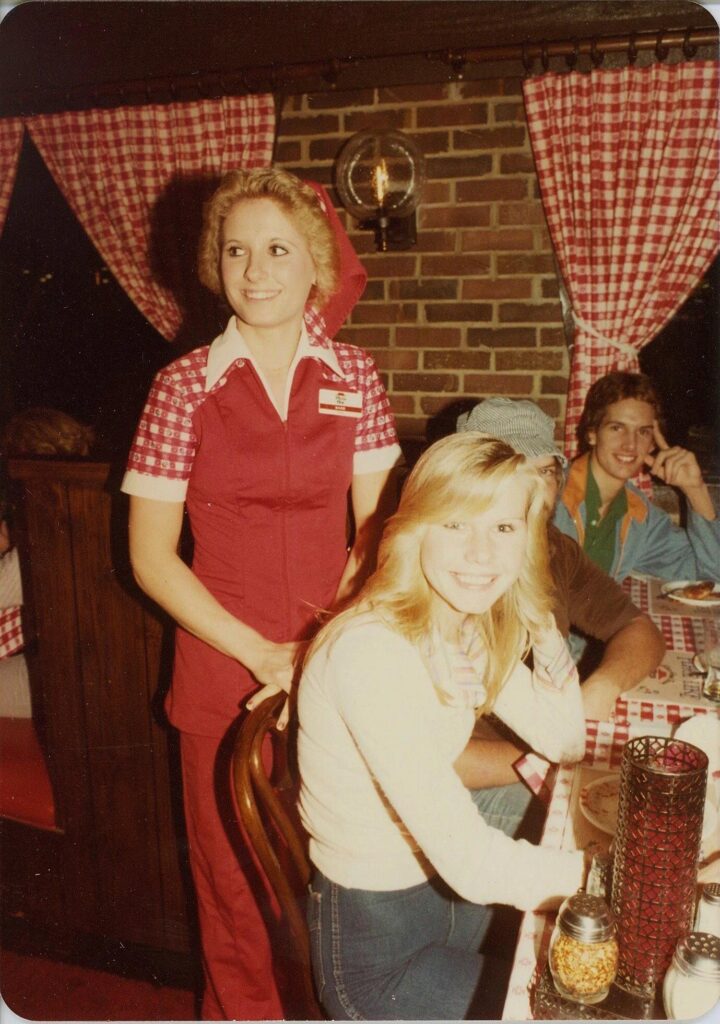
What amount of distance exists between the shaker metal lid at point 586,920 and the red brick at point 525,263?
9.70 feet

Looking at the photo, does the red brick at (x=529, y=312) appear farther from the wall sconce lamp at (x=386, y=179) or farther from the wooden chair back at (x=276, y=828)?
the wooden chair back at (x=276, y=828)

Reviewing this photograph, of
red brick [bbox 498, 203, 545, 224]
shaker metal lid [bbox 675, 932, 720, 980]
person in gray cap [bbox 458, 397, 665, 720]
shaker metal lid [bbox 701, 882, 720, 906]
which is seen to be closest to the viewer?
shaker metal lid [bbox 675, 932, 720, 980]

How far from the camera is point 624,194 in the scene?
10.6ft

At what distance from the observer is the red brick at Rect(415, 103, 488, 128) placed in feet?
11.1

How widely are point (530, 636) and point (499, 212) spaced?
2410 millimetres

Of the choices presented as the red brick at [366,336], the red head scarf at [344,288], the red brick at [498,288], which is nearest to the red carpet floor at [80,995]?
the red head scarf at [344,288]

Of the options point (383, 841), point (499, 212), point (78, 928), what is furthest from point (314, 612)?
point (499, 212)

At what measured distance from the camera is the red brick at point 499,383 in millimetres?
3566

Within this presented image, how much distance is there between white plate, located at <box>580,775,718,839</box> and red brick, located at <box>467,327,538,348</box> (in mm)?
2437

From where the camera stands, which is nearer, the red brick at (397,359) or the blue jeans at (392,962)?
the blue jeans at (392,962)

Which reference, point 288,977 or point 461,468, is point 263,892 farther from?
point 461,468

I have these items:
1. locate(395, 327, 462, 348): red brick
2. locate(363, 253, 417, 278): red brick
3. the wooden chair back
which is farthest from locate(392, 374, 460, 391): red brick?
the wooden chair back

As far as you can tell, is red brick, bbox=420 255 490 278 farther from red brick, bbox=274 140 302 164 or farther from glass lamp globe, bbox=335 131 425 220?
red brick, bbox=274 140 302 164

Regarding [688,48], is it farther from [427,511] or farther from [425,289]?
[427,511]
